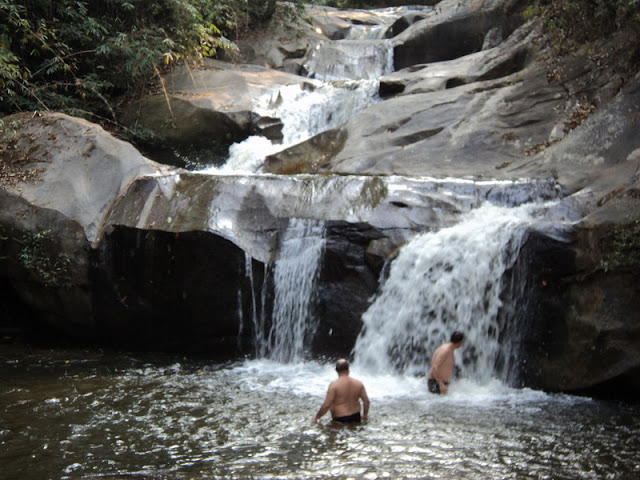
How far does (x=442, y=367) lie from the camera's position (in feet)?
Result: 22.2

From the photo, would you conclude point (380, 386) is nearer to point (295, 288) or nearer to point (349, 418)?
point (349, 418)

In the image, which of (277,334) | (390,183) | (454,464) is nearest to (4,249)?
(277,334)

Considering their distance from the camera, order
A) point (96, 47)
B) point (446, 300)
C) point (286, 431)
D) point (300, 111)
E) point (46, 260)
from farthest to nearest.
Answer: point (300, 111) < point (96, 47) < point (46, 260) < point (446, 300) < point (286, 431)

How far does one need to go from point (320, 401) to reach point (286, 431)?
1.13m

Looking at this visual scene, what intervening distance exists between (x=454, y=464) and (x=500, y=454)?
45 centimetres

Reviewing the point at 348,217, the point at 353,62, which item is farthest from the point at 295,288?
the point at 353,62

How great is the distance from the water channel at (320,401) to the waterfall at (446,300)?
2cm

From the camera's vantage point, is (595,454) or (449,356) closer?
(595,454)

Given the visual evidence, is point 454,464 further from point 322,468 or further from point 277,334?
point 277,334

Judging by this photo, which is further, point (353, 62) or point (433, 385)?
point (353, 62)

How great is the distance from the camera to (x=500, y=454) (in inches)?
186

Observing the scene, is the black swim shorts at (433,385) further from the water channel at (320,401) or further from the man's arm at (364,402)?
the man's arm at (364,402)

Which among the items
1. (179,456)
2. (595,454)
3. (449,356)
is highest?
(449,356)

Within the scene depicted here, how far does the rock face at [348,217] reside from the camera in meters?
6.87
